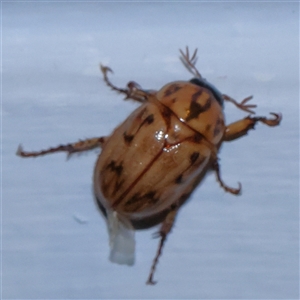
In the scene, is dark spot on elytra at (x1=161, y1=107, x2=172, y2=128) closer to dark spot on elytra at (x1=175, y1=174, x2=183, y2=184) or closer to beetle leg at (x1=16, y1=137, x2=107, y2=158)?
dark spot on elytra at (x1=175, y1=174, x2=183, y2=184)

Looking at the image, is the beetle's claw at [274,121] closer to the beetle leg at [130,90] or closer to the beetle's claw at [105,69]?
the beetle leg at [130,90]

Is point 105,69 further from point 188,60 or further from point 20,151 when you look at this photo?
point 20,151

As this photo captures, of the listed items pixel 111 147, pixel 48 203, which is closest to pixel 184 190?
pixel 111 147

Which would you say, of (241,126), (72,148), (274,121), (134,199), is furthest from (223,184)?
(72,148)

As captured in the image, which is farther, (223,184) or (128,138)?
(223,184)

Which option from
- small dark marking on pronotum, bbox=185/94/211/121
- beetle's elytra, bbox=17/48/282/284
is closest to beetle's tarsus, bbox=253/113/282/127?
beetle's elytra, bbox=17/48/282/284

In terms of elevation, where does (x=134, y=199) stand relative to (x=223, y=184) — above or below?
above
